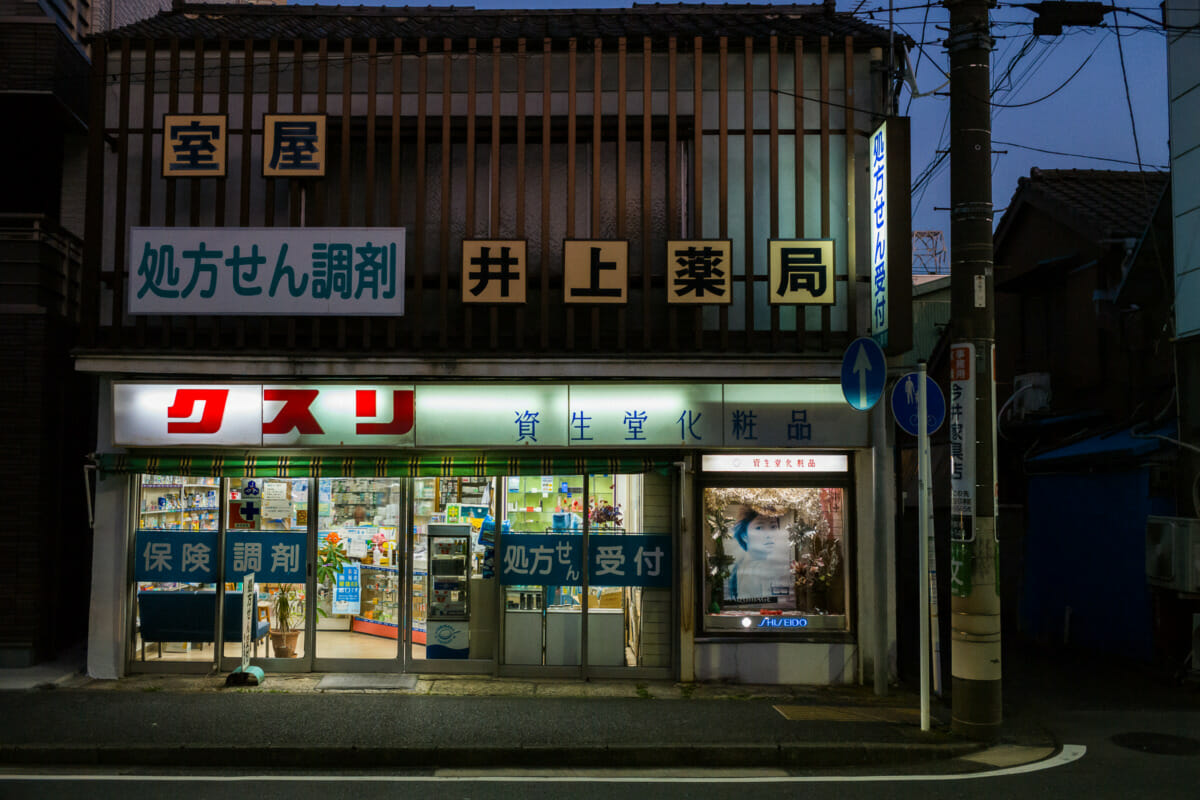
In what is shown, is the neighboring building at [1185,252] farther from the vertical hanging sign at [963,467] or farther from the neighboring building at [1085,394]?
the vertical hanging sign at [963,467]

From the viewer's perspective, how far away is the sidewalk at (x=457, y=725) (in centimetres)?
835

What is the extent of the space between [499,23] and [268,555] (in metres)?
8.47

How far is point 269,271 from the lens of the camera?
37.1 feet

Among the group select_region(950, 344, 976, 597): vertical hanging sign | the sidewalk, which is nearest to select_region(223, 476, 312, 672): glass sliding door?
the sidewalk

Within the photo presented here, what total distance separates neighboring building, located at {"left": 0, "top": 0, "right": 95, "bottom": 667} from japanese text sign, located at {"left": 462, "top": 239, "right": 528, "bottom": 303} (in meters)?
5.88

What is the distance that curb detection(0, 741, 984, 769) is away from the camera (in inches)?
327

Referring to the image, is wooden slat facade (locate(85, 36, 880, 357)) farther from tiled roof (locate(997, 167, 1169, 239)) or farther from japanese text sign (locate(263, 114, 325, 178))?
tiled roof (locate(997, 167, 1169, 239))

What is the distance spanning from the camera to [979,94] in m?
9.17

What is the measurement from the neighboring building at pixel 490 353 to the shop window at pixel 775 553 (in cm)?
4

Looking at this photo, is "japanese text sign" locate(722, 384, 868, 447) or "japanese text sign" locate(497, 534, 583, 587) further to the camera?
"japanese text sign" locate(497, 534, 583, 587)

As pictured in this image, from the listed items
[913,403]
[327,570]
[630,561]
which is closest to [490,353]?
[630,561]

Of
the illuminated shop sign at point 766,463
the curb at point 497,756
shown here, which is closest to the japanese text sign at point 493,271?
the illuminated shop sign at point 766,463

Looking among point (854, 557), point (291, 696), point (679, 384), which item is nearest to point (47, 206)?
point (291, 696)

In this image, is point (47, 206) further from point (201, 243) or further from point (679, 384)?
point (679, 384)
